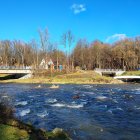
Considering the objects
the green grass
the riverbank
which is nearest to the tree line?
the riverbank

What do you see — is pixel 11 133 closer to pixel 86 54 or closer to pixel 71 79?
pixel 71 79

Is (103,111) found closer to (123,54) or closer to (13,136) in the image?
(13,136)

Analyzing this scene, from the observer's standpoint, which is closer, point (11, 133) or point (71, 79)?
point (11, 133)

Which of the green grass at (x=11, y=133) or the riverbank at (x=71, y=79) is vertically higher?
the green grass at (x=11, y=133)

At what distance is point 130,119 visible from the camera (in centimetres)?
3006

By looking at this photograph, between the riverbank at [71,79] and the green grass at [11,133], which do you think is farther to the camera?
the riverbank at [71,79]

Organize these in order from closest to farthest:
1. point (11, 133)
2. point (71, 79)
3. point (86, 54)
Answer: point (11, 133)
point (71, 79)
point (86, 54)

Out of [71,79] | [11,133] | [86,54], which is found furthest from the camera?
[86,54]

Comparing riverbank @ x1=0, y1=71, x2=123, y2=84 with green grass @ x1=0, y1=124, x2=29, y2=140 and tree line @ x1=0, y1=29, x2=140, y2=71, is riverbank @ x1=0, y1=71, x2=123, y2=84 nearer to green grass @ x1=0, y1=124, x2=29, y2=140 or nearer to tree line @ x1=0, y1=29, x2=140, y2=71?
tree line @ x1=0, y1=29, x2=140, y2=71

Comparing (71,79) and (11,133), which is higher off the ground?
(11,133)

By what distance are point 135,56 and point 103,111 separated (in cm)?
10786

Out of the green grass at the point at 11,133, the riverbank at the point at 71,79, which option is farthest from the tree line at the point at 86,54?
the green grass at the point at 11,133

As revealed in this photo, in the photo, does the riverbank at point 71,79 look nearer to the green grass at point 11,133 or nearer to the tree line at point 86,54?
the tree line at point 86,54

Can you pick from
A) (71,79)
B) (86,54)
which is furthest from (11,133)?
(86,54)
